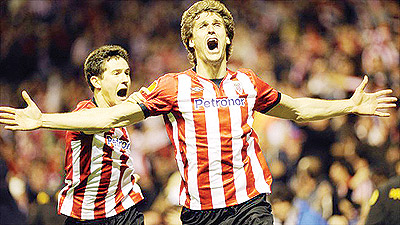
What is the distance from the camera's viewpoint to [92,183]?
3.61 metres

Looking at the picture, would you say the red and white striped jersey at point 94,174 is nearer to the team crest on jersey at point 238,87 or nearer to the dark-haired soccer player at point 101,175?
the dark-haired soccer player at point 101,175

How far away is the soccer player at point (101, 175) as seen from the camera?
3.58 m

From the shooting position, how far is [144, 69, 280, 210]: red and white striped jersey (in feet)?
10.1

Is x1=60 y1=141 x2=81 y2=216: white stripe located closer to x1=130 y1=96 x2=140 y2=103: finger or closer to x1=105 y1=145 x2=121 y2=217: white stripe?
x1=105 y1=145 x2=121 y2=217: white stripe

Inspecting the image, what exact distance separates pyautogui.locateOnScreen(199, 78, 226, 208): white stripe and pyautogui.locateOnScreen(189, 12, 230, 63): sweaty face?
0.32 meters

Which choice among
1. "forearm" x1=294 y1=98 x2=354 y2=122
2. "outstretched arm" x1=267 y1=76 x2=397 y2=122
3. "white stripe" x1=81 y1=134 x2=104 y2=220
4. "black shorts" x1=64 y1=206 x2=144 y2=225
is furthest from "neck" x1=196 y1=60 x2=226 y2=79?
"black shorts" x1=64 y1=206 x2=144 y2=225

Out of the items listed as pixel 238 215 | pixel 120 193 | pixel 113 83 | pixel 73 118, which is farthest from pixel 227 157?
pixel 113 83

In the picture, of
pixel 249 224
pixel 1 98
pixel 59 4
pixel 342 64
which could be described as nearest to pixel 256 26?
pixel 342 64

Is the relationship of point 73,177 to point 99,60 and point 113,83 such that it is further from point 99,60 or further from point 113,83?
point 99,60

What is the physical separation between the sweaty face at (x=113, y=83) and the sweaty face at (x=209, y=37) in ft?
2.11

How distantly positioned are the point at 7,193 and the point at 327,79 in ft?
13.1

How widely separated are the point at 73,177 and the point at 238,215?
1.13m

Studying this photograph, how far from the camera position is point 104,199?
3.63 m

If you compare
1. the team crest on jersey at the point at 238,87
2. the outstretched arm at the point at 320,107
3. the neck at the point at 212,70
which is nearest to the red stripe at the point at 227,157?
the team crest on jersey at the point at 238,87
